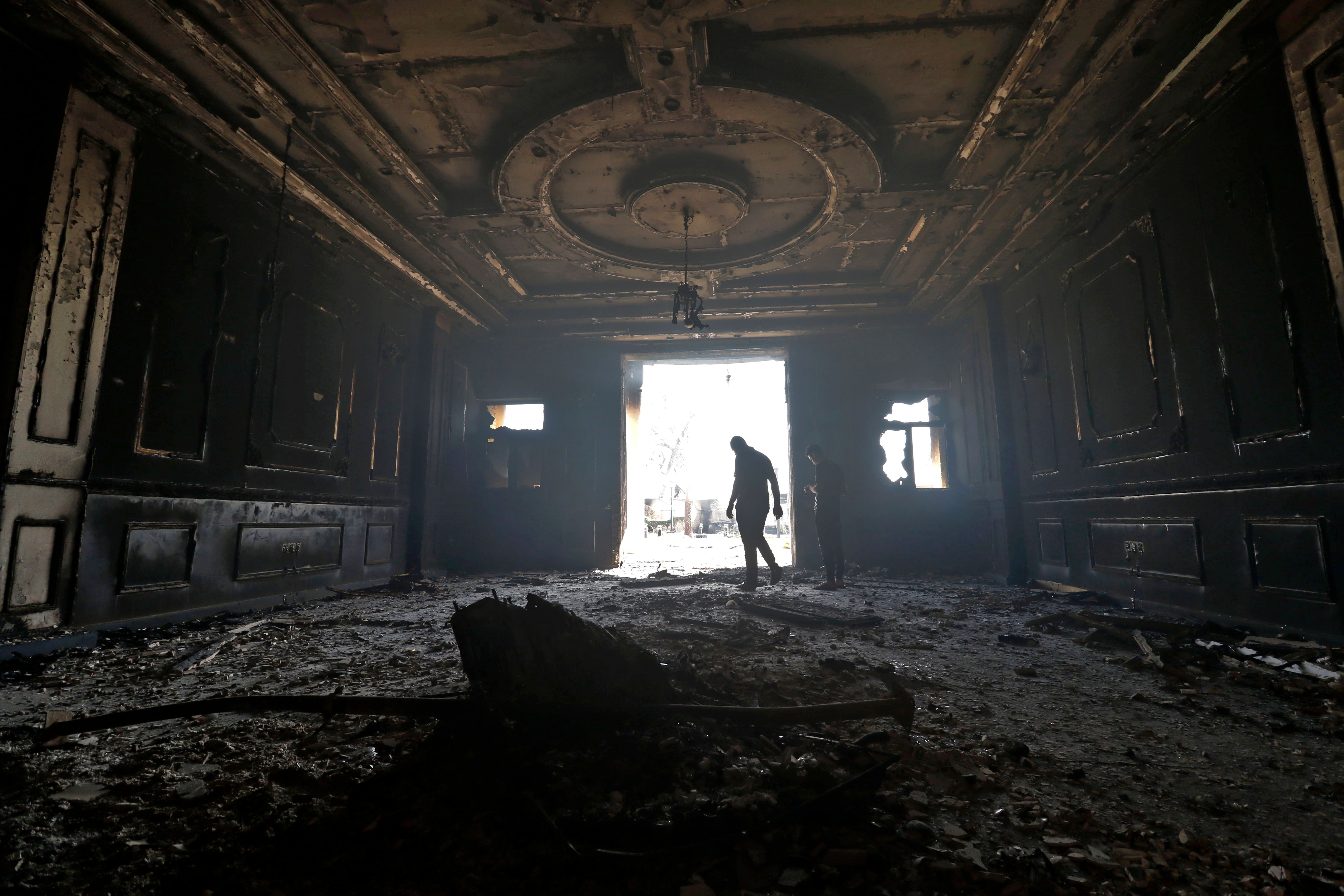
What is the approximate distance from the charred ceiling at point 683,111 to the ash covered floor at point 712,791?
3.84m

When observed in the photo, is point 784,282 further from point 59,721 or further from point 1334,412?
point 59,721

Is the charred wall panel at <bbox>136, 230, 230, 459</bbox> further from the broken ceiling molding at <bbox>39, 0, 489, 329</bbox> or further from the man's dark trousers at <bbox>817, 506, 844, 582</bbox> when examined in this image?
the man's dark trousers at <bbox>817, 506, 844, 582</bbox>

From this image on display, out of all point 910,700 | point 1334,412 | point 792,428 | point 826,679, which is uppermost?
point 792,428

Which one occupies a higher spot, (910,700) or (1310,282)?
(1310,282)

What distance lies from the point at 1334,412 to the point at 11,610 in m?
7.63

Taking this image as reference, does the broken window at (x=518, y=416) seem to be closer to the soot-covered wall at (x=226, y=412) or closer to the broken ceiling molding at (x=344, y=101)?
the soot-covered wall at (x=226, y=412)

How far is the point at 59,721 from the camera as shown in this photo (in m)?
1.98

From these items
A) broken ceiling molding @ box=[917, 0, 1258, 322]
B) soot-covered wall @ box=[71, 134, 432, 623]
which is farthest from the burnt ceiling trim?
soot-covered wall @ box=[71, 134, 432, 623]

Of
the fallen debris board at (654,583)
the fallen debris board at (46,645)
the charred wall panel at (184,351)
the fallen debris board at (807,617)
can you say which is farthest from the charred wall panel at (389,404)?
the fallen debris board at (807,617)

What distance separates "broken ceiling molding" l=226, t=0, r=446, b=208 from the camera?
11.7ft

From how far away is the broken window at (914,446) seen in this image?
8.80 meters

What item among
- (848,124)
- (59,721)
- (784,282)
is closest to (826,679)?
(59,721)

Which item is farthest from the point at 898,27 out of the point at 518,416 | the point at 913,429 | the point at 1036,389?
the point at 518,416

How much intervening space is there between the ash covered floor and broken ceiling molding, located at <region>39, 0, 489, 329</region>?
368 centimetres
